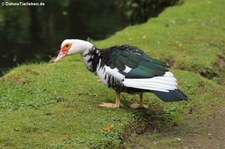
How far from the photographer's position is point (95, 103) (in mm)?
7559

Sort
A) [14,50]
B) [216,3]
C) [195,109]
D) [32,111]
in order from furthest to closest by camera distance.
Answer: [216,3] → [14,50] → [195,109] → [32,111]

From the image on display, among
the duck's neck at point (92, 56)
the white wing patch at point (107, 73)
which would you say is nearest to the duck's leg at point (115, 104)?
the white wing patch at point (107, 73)

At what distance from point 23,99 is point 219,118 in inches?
116

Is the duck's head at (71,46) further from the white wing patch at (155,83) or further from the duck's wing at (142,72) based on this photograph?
the white wing patch at (155,83)

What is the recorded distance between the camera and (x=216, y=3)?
17.2m

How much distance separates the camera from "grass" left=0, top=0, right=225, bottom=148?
6.29 metres

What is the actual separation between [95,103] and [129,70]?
0.81m

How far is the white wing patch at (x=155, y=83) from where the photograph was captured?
6871mm

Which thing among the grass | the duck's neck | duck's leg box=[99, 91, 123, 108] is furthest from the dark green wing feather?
the grass

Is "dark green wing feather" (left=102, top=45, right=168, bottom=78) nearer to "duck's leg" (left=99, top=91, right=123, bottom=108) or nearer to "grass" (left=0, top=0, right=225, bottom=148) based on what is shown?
"duck's leg" (left=99, top=91, right=123, bottom=108)

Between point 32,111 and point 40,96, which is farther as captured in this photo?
point 40,96

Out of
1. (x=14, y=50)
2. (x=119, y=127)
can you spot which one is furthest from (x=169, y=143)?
(x=14, y=50)

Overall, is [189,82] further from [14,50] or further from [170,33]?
[14,50]

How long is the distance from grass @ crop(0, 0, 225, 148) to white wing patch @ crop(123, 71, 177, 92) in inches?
18.6
